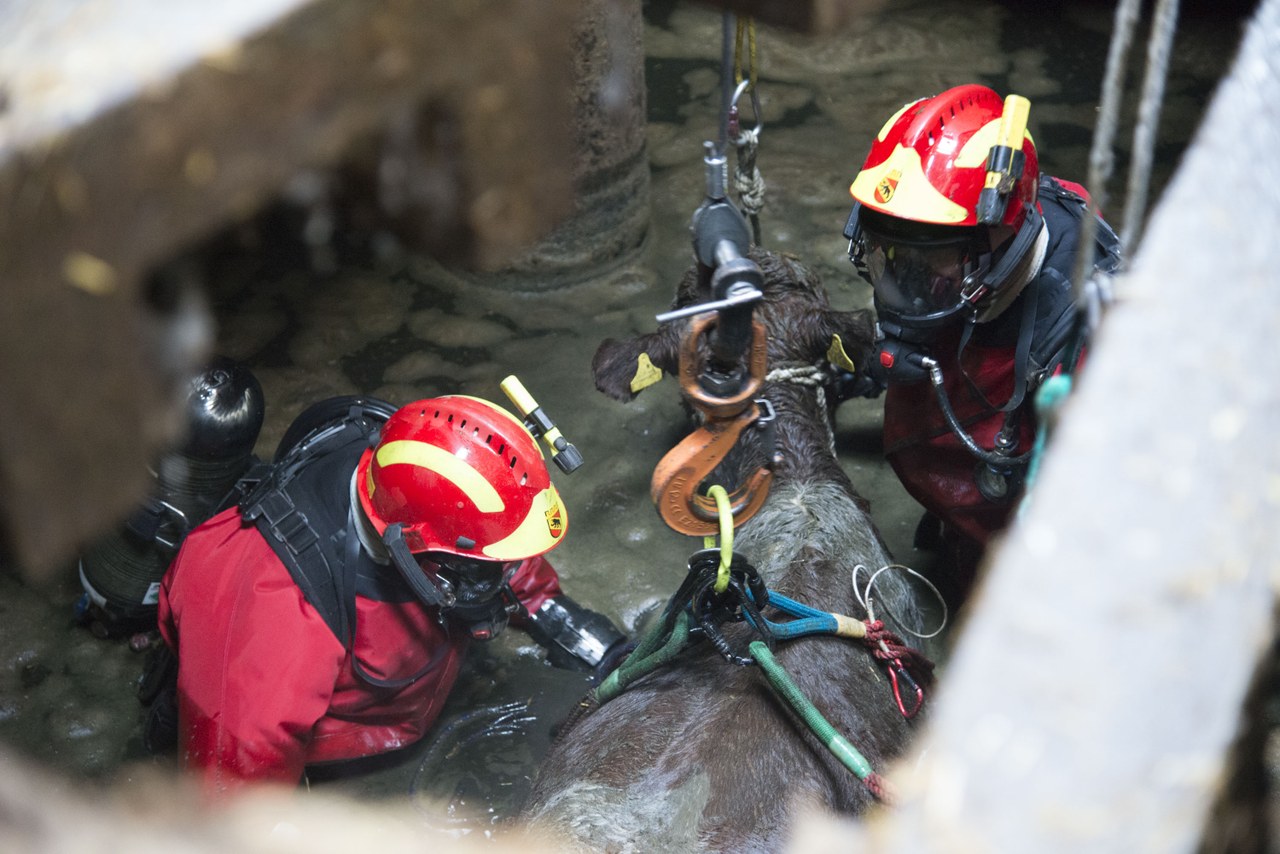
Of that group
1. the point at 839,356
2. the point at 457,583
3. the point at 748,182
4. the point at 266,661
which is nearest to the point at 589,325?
the point at 839,356

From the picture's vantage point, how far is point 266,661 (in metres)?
3.17

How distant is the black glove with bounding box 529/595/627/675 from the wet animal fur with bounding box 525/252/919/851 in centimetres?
66

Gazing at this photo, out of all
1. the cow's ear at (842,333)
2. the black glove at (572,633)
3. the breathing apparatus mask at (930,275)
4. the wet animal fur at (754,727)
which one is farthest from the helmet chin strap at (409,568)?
the cow's ear at (842,333)

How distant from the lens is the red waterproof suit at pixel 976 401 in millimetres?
3414

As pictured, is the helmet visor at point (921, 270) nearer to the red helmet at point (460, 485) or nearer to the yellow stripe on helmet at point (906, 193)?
the yellow stripe on helmet at point (906, 193)

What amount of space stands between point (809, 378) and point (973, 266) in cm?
104

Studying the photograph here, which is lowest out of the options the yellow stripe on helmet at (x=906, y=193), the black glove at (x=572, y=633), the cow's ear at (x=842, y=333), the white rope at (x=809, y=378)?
the black glove at (x=572, y=633)

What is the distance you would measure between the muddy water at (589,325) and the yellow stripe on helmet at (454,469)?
74 cm

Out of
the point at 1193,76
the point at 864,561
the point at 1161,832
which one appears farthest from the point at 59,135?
the point at 1193,76

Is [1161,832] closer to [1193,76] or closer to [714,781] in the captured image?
[714,781]

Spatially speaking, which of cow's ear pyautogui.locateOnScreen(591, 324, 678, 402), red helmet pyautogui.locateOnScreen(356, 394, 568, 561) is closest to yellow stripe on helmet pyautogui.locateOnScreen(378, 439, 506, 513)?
red helmet pyautogui.locateOnScreen(356, 394, 568, 561)

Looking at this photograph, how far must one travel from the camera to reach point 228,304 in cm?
565

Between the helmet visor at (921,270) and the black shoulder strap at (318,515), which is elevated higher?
the helmet visor at (921,270)

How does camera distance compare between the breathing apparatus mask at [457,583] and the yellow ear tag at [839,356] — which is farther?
the yellow ear tag at [839,356]
